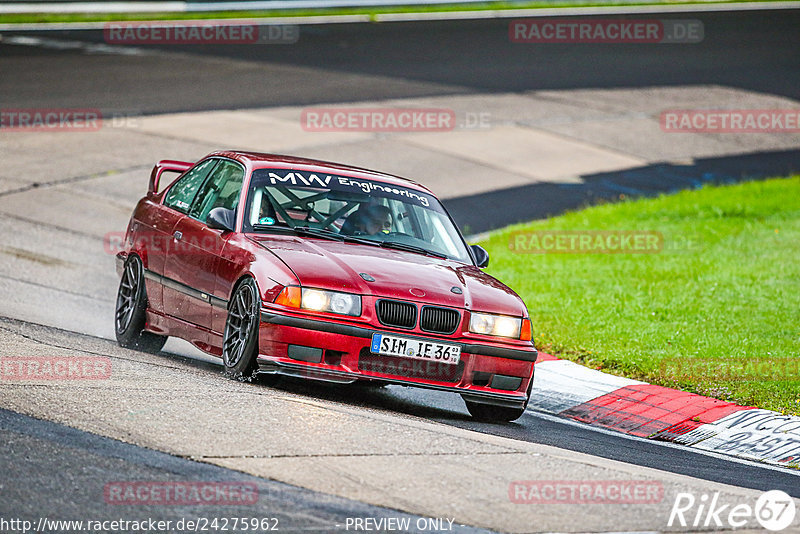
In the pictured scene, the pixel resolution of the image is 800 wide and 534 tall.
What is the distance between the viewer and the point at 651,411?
8.94 meters

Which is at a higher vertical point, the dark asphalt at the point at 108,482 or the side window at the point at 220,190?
the side window at the point at 220,190

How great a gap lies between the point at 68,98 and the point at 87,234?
8.09m

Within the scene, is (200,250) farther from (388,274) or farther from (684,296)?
(684,296)

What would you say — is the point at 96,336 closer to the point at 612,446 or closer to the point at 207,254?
the point at 207,254

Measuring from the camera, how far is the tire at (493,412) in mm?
8234

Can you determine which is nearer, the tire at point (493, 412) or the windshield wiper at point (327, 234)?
the tire at point (493, 412)

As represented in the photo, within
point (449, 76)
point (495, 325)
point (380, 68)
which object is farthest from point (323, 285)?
point (380, 68)

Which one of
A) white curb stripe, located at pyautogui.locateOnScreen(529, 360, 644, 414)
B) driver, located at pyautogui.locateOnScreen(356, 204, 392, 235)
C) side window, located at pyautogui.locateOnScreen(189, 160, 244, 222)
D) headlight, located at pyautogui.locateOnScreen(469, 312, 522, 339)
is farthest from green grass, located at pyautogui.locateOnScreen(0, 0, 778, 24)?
headlight, located at pyautogui.locateOnScreen(469, 312, 522, 339)

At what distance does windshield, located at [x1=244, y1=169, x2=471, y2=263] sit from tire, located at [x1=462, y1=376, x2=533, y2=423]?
3.69 feet

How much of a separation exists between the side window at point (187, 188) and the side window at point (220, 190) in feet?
0.43

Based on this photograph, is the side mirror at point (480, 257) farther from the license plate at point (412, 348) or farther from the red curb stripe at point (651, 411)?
the license plate at point (412, 348)

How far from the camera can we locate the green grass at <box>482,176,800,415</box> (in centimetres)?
988

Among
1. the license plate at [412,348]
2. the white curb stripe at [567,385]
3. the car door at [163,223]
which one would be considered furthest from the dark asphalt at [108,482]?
the white curb stripe at [567,385]

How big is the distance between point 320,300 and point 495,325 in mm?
1176
